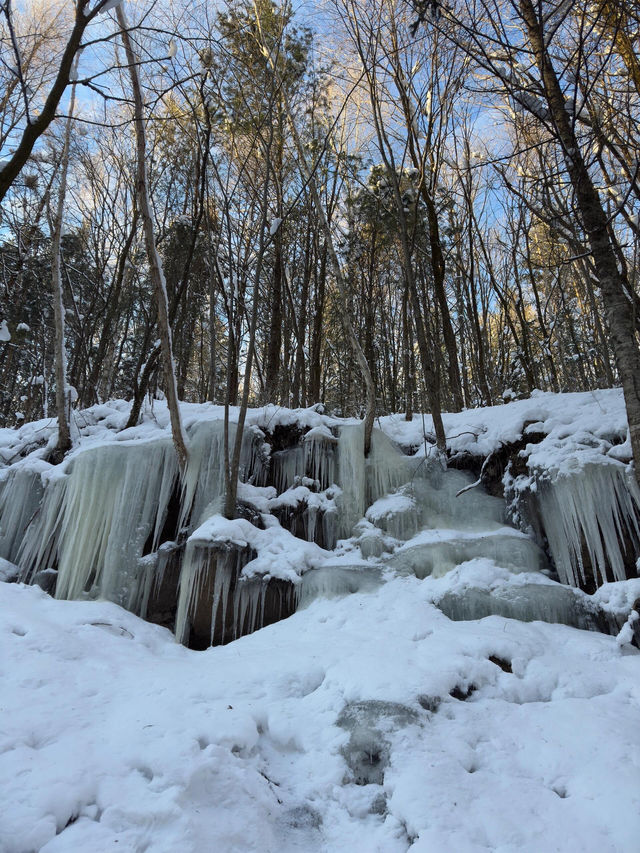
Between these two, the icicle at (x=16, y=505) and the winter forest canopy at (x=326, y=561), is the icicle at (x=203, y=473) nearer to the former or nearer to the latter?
the winter forest canopy at (x=326, y=561)

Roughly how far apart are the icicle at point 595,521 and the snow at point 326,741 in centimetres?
82

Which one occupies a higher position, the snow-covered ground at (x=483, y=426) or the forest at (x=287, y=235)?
the forest at (x=287, y=235)

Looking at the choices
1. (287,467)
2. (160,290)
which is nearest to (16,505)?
(160,290)

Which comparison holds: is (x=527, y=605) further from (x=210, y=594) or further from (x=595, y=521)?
(x=210, y=594)

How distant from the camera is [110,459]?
507cm

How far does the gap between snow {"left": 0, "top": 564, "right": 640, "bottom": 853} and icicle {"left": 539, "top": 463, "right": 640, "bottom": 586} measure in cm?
82

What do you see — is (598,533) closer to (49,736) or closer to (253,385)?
(49,736)

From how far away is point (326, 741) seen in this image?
2338mm

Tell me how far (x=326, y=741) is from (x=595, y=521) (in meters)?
2.89

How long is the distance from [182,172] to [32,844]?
28.3 feet

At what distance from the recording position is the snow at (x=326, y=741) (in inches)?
66.7

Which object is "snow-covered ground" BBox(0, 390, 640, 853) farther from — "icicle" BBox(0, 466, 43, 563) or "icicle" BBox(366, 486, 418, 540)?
"icicle" BBox(0, 466, 43, 563)

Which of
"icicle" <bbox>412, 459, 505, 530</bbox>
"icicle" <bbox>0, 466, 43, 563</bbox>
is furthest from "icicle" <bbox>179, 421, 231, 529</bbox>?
"icicle" <bbox>412, 459, 505, 530</bbox>

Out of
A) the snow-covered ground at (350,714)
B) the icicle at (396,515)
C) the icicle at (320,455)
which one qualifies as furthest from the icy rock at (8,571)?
the icicle at (396,515)
